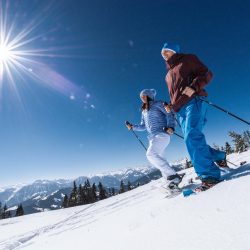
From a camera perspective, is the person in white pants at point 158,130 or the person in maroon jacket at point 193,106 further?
the person in white pants at point 158,130

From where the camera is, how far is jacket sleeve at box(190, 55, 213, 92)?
4.68 meters

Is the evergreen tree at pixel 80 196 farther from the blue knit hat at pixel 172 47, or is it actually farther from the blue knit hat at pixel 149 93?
the blue knit hat at pixel 172 47

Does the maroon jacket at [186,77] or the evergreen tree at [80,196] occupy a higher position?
the evergreen tree at [80,196]

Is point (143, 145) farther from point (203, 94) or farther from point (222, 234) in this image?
point (222, 234)

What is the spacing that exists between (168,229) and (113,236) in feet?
2.57

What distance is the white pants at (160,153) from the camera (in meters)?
6.09

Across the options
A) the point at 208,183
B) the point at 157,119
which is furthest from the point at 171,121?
the point at 208,183

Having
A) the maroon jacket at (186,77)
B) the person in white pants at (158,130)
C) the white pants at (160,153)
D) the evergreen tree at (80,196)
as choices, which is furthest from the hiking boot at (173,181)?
the evergreen tree at (80,196)

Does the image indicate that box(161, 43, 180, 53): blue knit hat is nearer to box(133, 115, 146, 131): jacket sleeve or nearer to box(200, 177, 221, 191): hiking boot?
box(133, 115, 146, 131): jacket sleeve

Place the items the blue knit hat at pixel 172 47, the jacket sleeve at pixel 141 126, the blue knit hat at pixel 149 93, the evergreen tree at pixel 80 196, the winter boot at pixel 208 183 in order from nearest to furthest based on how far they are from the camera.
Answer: the winter boot at pixel 208 183, the blue knit hat at pixel 172 47, the blue knit hat at pixel 149 93, the jacket sleeve at pixel 141 126, the evergreen tree at pixel 80 196

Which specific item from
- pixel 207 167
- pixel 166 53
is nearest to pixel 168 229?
pixel 207 167

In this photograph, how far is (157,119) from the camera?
6555mm

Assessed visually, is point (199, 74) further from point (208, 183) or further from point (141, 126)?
point (141, 126)

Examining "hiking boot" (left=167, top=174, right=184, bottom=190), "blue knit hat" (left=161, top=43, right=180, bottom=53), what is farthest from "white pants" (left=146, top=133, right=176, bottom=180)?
"blue knit hat" (left=161, top=43, right=180, bottom=53)
